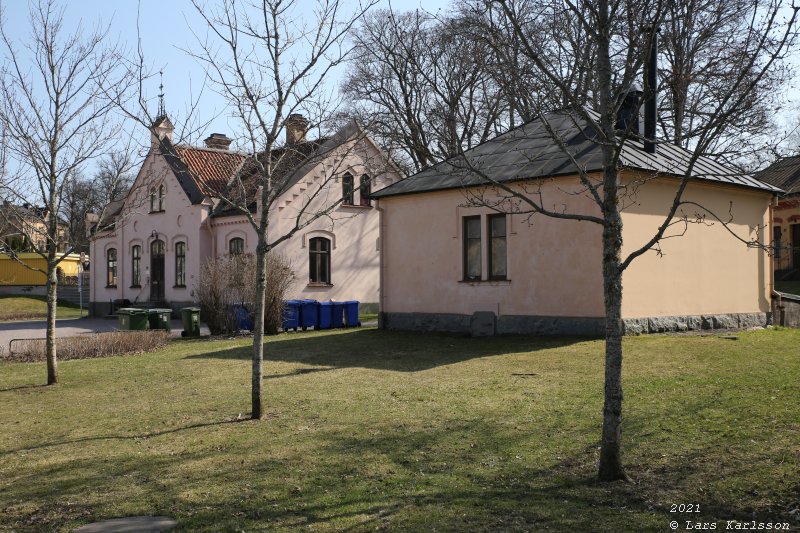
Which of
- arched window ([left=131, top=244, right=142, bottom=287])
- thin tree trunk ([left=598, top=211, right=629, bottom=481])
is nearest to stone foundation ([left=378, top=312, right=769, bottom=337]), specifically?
thin tree trunk ([left=598, top=211, right=629, bottom=481])

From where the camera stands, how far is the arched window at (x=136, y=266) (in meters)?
38.2

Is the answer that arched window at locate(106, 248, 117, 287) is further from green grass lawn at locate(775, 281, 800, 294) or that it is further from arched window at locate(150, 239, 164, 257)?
green grass lawn at locate(775, 281, 800, 294)

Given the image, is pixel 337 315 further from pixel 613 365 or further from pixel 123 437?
pixel 613 365

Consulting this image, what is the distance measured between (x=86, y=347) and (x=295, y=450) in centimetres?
1192

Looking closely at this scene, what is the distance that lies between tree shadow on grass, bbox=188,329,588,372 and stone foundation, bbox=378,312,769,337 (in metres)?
0.48

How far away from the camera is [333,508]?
639 cm

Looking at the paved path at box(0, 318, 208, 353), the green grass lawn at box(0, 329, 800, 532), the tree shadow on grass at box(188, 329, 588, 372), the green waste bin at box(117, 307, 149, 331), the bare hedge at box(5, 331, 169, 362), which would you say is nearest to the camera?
the green grass lawn at box(0, 329, 800, 532)

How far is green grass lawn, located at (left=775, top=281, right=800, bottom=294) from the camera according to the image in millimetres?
37194

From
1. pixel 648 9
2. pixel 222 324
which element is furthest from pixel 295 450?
pixel 222 324

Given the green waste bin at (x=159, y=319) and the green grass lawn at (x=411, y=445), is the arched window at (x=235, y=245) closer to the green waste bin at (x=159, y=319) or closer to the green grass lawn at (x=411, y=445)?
the green waste bin at (x=159, y=319)

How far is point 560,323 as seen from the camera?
18422 millimetres

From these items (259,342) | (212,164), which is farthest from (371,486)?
(212,164)

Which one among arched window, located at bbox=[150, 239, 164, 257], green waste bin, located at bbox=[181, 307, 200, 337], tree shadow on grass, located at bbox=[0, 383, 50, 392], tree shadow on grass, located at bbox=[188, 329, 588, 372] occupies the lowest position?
tree shadow on grass, located at bbox=[0, 383, 50, 392]

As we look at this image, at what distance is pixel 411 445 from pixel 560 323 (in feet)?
34.7
